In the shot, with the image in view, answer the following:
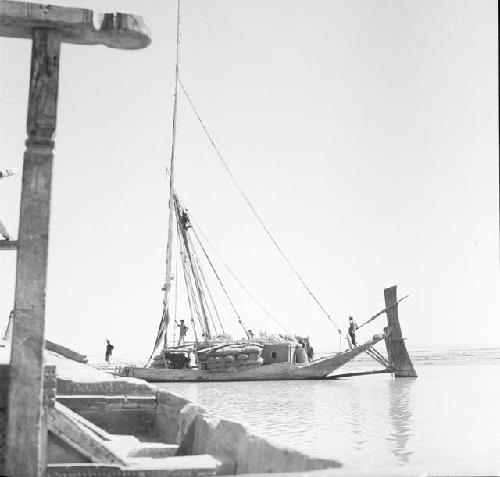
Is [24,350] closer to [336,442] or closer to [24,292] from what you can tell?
[24,292]

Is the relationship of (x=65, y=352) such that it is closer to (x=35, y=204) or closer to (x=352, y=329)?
(x=35, y=204)

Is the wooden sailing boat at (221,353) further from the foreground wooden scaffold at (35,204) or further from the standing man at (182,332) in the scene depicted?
the foreground wooden scaffold at (35,204)

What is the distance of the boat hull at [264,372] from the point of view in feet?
122

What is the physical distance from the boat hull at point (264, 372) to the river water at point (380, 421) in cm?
339

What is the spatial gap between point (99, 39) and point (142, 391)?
6.37 m

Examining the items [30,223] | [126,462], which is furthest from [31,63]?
[126,462]

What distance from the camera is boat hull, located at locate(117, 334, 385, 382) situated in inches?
1464

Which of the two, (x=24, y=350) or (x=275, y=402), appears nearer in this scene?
(x=24, y=350)

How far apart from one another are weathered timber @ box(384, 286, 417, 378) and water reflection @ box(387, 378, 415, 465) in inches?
130

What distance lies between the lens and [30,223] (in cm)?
514

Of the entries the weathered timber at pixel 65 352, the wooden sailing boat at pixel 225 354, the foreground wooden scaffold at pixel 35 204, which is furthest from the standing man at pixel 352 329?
the foreground wooden scaffold at pixel 35 204

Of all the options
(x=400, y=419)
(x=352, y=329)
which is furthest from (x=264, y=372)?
(x=400, y=419)

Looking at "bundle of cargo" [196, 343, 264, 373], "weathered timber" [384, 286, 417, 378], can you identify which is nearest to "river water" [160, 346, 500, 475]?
"bundle of cargo" [196, 343, 264, 373]

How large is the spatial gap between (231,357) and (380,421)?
63.9ft
